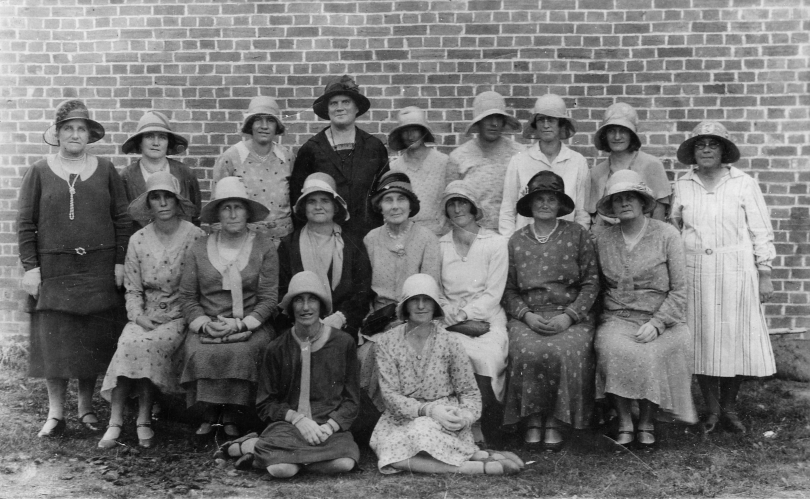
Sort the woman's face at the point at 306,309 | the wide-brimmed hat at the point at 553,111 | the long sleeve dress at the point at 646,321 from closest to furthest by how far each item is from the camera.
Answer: the woman's face at the point at 306,309, the long sleeve dress at the point at 646,321, the wide-brimmed hat at the point at 553,111

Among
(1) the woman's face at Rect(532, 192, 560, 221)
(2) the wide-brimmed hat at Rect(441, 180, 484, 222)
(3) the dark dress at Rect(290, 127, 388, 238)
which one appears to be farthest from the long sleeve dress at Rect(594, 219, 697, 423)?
(3) the dark dress at Rect(290, 127, 388, 238)

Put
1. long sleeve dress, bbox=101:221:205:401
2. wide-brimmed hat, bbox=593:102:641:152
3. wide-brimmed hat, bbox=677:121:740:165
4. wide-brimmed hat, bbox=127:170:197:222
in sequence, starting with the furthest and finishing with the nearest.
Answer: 1. wide-brimmed hat, bbox=593:102:641:152
2. wide-brimmed hat, bbox=677:121:740:165
3. wide-brimmed hat, bbox=127:170:197:222
4. long sleeve dress, bbox=101:221:205:401

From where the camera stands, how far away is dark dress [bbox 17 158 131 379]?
523 centimetres

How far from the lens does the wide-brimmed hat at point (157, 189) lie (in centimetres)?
519

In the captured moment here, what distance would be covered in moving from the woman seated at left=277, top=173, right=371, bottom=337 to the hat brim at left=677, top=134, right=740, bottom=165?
228 centimetres

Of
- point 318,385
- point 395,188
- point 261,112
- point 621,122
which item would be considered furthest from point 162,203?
point 621,122

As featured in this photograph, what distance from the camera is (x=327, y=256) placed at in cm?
534

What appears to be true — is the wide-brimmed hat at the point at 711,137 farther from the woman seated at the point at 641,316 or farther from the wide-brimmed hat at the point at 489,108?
the wide-brimmed hat at the point at 489,108

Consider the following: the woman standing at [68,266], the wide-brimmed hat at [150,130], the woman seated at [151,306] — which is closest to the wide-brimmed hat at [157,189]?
the woman seated at [151,306]

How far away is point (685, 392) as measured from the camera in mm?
4941

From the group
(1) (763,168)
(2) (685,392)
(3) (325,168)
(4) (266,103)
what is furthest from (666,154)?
(4) (266,103)

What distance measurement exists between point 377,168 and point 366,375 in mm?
1534

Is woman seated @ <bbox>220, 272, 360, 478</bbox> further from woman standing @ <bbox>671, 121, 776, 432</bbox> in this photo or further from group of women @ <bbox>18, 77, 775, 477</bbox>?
woman standing @ <bbox>671, 121, 776, 432</bbox>

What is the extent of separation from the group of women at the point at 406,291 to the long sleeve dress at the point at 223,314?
12mm
